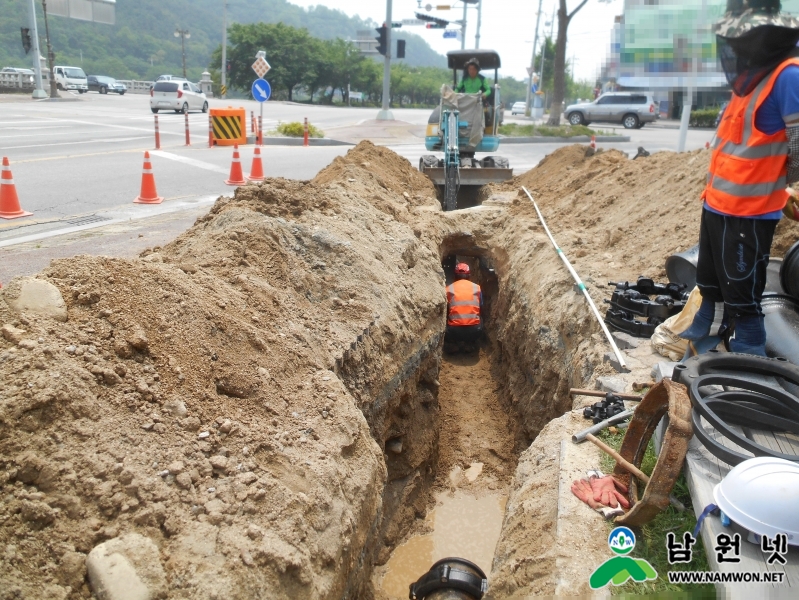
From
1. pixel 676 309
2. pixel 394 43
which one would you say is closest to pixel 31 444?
pixel 676 309

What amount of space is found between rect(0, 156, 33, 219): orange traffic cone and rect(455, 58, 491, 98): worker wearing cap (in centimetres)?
878

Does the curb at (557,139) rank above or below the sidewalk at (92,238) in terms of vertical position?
above

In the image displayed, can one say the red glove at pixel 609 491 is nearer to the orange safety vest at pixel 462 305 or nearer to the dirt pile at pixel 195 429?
the dirt pile at pixel 195 429

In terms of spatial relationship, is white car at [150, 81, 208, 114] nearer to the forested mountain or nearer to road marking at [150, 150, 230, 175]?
road marking at [150, 150, 230, 175]

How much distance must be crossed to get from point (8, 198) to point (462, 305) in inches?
242

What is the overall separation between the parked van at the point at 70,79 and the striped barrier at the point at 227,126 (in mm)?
27399

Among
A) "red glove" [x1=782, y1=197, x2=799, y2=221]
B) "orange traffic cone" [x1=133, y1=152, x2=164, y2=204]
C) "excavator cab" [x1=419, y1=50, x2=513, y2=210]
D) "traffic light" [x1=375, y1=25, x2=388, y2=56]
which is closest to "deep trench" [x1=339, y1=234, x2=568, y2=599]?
"red glove" [x1=782, y1=197, x2=799, y2=221]

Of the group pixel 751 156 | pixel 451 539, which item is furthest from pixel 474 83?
pixel 751 156

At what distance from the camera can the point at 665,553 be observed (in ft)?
9.44

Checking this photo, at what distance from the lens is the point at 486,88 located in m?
13.4

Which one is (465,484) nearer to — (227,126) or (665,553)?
(665,553)

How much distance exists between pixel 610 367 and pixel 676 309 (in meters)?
0.92

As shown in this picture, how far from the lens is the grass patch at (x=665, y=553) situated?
8.56 ft

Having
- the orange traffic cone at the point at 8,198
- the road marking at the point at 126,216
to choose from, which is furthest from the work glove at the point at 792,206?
the orange traffic cone at the point at 8,198
